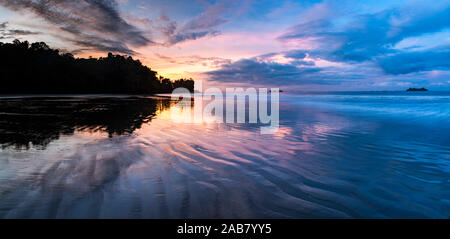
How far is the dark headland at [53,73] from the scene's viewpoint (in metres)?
48.5

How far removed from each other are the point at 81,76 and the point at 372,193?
83613mm

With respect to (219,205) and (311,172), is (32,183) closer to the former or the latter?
(219,205)

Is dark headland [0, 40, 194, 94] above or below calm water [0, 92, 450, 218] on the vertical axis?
above

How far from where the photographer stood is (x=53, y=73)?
57.1 m

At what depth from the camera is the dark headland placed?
48.5 meters

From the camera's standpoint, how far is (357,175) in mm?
3709

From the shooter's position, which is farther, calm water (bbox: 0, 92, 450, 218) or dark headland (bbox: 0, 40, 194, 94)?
dark headland (bbox: 0, 40, 194, 94)

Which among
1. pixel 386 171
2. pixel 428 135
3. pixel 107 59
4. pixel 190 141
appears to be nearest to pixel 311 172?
pixel 386 171

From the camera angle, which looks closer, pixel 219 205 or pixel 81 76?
pixel 219 205

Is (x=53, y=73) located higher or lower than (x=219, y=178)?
higher

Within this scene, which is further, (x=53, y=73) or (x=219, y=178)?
(x=53, y=73)

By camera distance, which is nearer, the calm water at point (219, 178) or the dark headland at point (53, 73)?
the calm water at point (219, 178)
